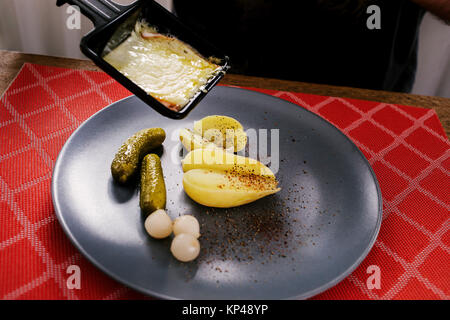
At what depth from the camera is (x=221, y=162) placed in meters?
1.15

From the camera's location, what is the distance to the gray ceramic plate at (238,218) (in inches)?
34.9

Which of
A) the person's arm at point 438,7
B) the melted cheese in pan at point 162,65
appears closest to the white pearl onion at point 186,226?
the melted cheese in pan at point 162,65

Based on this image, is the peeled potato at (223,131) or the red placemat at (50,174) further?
the peeled potato at (223,131)

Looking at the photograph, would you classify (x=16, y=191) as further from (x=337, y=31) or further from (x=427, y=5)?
(x=427, y=5)

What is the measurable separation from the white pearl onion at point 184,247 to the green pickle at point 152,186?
Answer: 0.13 metres

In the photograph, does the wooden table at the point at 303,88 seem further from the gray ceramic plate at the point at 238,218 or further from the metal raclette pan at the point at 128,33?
the metal raclette pan at the point at 128,33

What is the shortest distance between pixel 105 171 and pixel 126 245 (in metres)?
0.28

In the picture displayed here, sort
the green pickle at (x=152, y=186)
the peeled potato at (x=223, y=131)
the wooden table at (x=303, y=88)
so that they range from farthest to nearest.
Result: the wooden table at (x=303, y=88) < the peeled potato at (x=223, y=131) < the green pickle at (x=152, y=186)

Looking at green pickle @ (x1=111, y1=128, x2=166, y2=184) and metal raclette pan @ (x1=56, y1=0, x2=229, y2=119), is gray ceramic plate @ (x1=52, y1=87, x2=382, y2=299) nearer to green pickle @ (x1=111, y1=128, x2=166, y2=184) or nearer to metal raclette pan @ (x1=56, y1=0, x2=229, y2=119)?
green pickle @ (x1=111, y1=128, x2=166, y2=184)

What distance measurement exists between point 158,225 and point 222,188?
0.70ft

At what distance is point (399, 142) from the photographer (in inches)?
58.6

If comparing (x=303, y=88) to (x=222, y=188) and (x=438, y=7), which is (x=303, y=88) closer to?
(x=438, y=7)

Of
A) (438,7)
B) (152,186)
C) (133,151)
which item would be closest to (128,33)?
(133,151)

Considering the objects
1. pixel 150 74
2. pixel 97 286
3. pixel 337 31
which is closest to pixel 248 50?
pixel 337 31
